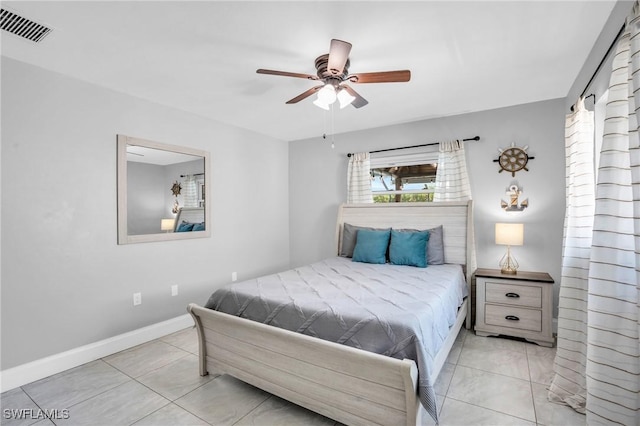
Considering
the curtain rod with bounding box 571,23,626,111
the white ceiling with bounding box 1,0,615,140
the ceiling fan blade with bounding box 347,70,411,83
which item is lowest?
the ceiling fan blade with bounding box 347,70,411,83

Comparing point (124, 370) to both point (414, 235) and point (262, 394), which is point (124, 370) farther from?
point (414, 235)

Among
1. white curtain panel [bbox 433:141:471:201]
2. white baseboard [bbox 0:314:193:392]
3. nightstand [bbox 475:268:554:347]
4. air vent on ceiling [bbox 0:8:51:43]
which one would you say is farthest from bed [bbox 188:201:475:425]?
air vent on ceiling [bbox 0:8:51:43]

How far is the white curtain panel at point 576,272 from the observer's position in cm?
201

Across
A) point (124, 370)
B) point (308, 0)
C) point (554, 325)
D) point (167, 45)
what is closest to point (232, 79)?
point (167, 45)

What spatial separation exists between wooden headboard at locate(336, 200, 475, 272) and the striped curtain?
5.79ft

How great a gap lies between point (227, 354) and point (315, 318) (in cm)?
84

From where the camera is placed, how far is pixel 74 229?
262cm

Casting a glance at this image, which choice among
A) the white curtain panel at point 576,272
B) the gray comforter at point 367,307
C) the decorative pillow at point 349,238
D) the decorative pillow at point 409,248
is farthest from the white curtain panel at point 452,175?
the white curtain panel at point 576,272

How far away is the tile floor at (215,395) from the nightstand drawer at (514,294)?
0.45 m

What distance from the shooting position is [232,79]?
2707 millimetres

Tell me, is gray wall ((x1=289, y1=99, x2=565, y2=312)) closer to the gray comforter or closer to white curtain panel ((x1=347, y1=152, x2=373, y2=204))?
white curtain panel ((x1=347, y1=152, x2=373, y2=204))

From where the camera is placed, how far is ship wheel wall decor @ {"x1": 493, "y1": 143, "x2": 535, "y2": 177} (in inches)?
133

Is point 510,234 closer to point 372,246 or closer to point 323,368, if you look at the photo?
point 372,246

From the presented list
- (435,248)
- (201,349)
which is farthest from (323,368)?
(435,248)
